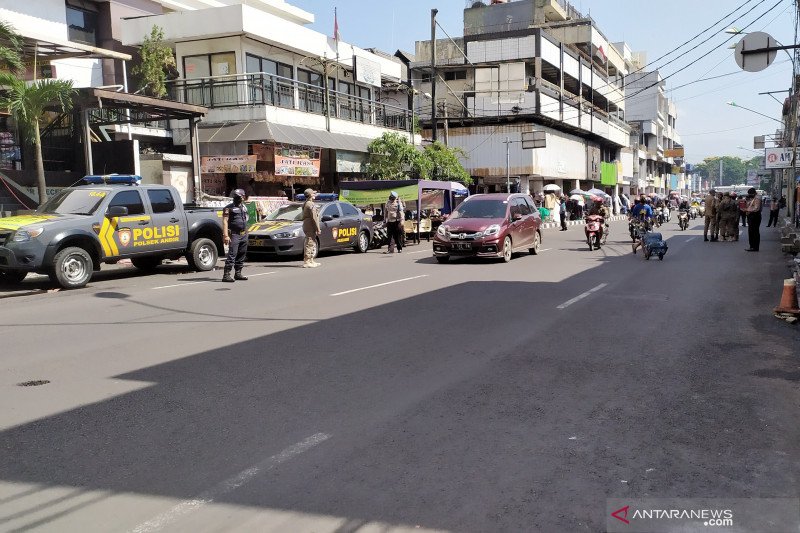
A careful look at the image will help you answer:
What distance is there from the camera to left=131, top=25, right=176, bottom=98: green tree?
26.2 metres

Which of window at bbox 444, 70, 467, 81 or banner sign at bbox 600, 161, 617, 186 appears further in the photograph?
banner sign at bbox 600, 161, 617, 186

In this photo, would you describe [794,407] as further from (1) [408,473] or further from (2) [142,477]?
(2) [142,477]

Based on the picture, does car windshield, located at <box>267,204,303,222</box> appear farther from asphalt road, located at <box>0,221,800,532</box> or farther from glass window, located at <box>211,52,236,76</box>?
glass window, located at <box>211,52,236,76</box>

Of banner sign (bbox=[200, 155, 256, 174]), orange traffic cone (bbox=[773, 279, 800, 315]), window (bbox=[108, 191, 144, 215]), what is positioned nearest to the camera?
orange traffic cone (bbox=[773, 279, 800, 315])

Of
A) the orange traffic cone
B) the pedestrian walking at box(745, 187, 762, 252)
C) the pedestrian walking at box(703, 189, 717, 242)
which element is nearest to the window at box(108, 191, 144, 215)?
the orange traffic cone

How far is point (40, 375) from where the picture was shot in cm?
627

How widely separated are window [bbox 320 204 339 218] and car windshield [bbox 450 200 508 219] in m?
3.94

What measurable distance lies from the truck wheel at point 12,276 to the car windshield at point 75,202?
128cm

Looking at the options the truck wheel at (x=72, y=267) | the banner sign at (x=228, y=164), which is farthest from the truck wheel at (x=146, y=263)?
the banner sign at (x=228, y=164)

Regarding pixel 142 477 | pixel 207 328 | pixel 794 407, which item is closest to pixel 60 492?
pixel 142 477

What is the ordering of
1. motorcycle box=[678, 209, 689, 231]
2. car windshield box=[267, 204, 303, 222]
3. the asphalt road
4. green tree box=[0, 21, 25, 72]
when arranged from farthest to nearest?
motorcycle box=[678, 209, 689, 231] < car windshield box=[267, 204, 303, 222] < green tree box=[0, 21, 25, 72] < the asphalt road

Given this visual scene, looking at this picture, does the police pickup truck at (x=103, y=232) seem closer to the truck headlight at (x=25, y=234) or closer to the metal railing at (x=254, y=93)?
the truck headlight at (x=25, y=234)

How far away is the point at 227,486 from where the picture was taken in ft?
12.6

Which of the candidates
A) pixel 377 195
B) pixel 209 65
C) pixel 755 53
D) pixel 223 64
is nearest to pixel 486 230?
pixel 755 53
